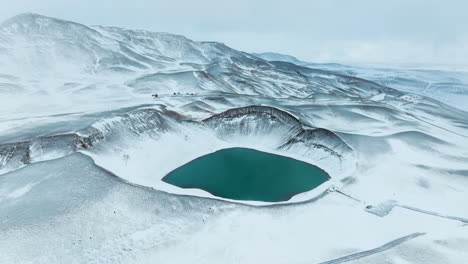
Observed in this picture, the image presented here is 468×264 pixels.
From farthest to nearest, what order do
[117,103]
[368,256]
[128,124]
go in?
[117,103] → [128,124] → [368,256]

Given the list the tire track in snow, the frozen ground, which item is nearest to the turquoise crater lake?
the frozen ground

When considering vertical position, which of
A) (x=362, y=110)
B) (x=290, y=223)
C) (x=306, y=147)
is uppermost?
(x=362, y=110)

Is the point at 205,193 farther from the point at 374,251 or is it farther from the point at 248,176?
the point at 374,251

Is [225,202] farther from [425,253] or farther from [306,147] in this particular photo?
[306,147]

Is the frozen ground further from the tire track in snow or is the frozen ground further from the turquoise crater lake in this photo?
the turquoise crater lake

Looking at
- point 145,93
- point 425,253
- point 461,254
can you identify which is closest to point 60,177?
point 425,253

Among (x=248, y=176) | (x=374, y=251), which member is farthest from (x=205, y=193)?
(x=374, y=251)

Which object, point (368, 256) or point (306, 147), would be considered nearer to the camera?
point (368, 256)
